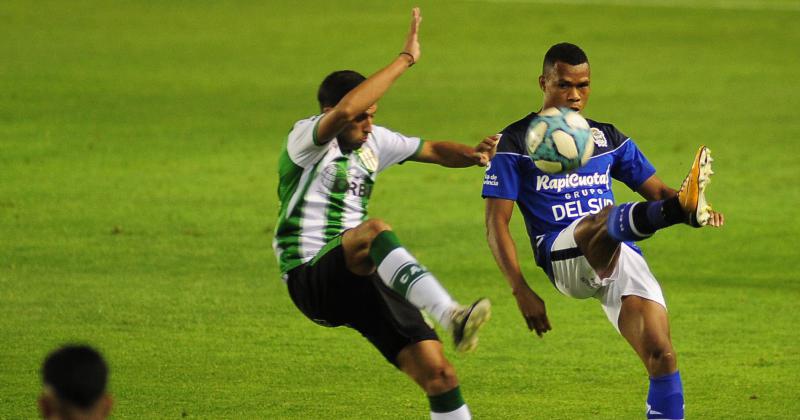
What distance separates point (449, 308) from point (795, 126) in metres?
15.3

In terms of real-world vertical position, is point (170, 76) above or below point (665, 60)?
below

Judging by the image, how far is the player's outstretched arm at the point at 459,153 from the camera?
774 cm

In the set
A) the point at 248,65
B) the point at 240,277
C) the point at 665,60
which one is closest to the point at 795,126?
the point at 665,60

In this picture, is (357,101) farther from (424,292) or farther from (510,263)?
(510,263)

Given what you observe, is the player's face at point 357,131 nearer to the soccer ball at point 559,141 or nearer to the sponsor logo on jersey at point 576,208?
the soccer ball at point 559,141

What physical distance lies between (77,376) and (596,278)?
12.9 feet

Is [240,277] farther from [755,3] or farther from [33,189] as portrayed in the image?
[755,3]

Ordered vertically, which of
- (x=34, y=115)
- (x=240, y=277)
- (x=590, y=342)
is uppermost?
(x=590, y=342)

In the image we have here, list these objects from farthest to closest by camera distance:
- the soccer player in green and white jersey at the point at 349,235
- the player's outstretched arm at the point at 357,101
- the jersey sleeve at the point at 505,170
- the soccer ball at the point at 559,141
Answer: the jersey sleeve at the point at 505,170 → the soccer ball at the point at 559,141 → the soccer player in green and white jersey at the point at 349,235 → the player's outstretched arm at the point at 357,101

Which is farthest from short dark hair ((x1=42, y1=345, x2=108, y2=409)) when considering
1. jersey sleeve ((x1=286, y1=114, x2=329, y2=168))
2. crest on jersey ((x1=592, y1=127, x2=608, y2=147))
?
crest on jersey ((x1=592, y1=127, x2=608, y2=147))

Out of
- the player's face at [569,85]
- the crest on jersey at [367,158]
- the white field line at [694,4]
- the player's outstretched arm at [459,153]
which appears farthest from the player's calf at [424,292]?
the white field line at [694,4]

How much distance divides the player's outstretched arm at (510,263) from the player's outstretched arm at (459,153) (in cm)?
29

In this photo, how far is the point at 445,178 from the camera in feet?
59.1

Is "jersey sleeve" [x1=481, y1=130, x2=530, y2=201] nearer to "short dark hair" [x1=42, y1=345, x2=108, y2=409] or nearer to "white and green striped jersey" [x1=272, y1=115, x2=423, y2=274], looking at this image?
"white and green striped jersey" [x1=272, y1=115, x2=423, y2=274]
